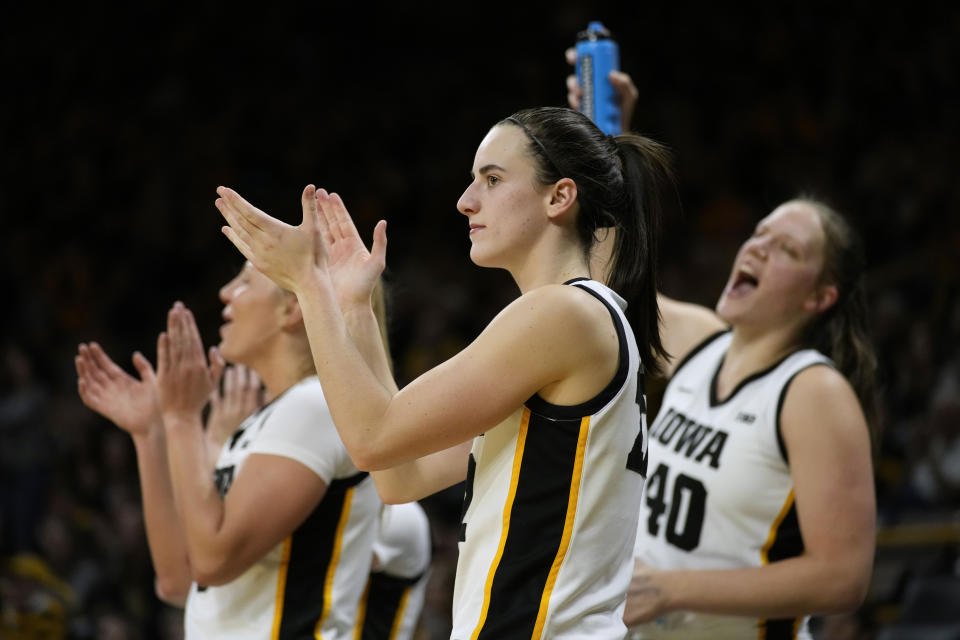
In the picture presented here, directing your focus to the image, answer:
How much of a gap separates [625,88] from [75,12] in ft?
26.2

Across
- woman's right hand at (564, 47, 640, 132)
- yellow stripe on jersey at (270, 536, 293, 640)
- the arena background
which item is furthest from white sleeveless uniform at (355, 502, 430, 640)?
the arena background

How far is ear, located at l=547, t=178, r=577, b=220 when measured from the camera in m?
1.89

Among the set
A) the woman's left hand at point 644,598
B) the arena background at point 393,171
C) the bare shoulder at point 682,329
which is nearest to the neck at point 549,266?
the woman's left hand at point 644,598

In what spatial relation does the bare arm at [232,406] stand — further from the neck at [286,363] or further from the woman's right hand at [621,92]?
the woman's right hand at [621,92]

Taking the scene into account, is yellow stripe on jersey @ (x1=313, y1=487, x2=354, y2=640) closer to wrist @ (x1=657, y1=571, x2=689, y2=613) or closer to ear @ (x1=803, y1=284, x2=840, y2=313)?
wrist @ (x1=657, y1=571, x2=689, y2=613)

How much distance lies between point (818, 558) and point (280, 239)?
4.47 ft

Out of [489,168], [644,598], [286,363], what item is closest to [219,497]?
[286,363]

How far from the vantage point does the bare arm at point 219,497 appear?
7.86 feet

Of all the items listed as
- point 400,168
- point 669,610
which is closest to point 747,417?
point 669,610

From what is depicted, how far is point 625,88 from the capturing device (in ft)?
9.29

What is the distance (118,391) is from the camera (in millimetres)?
2723

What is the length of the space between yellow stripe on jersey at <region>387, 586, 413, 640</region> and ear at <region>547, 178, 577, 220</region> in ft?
4.60

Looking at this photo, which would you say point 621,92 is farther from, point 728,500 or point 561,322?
point 561,322

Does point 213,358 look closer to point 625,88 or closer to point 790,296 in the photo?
point 625,88
